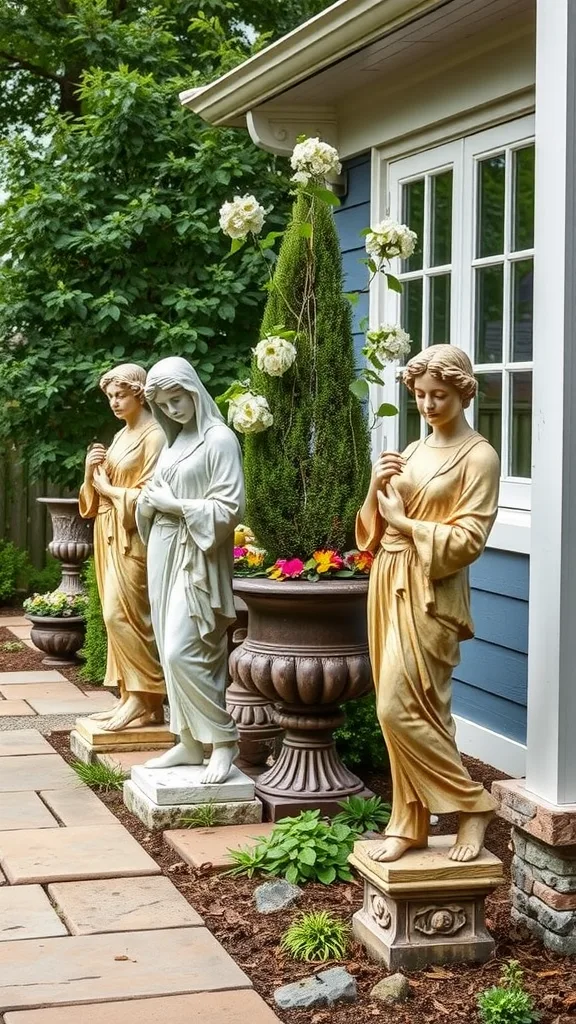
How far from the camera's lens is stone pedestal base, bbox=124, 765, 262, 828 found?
541 cm

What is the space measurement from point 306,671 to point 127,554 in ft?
5.36

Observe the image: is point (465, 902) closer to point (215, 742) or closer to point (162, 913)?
point (162, 913)

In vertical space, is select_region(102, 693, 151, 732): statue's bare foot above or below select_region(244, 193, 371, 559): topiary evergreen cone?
below

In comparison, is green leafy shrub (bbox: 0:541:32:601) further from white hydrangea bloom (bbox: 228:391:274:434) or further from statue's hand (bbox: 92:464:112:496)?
white hydrangea bloom (bbox: 228:391:274:434)

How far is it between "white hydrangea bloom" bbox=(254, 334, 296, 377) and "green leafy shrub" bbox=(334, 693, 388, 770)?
1637 mm

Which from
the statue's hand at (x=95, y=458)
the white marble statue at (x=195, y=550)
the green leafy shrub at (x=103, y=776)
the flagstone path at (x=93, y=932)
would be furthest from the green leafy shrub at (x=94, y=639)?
the white marble statue at (x=195, y=550)

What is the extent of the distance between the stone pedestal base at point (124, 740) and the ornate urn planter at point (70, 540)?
3.39m

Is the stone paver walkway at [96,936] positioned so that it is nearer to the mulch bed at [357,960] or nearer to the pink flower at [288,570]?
the mulch bed at [357,960]

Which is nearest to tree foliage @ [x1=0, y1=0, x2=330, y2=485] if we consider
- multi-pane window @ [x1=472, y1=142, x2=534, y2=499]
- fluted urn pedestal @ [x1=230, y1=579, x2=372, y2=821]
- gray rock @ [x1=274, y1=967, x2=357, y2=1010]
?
multi-pane window @ [x1=472, y1=142, x2=534, y2=499]

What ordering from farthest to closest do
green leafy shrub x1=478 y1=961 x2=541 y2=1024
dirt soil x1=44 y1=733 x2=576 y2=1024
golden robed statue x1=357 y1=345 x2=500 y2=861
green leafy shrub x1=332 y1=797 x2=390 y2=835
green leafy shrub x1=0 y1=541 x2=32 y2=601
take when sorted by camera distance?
green leafy shrub x1=0 y1=541 x2=32 y2=601 < green leafy shrub x1=332 y1=797 x2=390 y2=835 < golden robed statue x1=357 y1=345 x2=500 y2=861 < dirt soil x1=44 y1=733 x2=576 y2=1024 < green leafy shrub x1=478 y1=961 x2=541 y2=1024

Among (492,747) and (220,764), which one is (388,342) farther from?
(492,747)

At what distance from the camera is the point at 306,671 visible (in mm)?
5242

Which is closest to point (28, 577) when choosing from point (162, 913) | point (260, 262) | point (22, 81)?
point (260, 262)

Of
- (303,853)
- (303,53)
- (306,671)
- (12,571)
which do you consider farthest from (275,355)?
(12,571)
